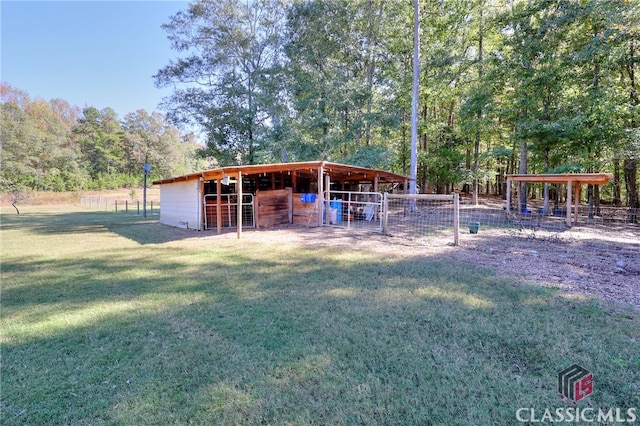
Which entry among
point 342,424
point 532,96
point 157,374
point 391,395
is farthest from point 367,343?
point 532,96

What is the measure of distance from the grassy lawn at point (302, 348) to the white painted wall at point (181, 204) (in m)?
6.18

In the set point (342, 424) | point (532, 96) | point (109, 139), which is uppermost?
point (109, 139)

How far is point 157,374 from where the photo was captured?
228cm

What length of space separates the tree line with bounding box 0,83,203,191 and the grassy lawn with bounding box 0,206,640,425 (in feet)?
91.4

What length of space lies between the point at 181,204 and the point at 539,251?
12.1 m

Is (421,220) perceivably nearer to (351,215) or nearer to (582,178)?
(351,215)

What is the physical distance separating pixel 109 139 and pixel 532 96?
5157 cm

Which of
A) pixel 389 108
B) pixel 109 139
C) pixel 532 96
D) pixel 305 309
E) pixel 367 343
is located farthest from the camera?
pixel 109 139

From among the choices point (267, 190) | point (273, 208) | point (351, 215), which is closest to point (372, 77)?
point (351, 215)

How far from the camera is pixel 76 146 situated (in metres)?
40.8

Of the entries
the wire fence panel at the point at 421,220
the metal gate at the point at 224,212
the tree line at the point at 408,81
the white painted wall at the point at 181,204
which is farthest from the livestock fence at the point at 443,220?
the white painted wall at the point at 181,204

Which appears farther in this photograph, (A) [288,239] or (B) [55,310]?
(A) [288,239]

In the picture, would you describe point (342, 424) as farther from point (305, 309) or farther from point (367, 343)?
point (305, 309)

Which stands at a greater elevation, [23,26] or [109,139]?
[109,139]
